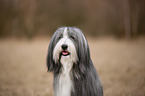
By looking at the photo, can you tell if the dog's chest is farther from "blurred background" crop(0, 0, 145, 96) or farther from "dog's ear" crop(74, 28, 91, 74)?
"blurred background" crop(0, 0, 145, 96)

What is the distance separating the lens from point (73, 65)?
2002mm

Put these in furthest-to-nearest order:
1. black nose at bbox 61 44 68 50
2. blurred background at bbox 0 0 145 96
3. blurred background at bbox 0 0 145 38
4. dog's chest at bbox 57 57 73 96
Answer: blurred background at bbox 0 0 145 38 → blurred background at bbox 0 0 145 96 → dog's chest at bbox 57 57 73 96 → black nose at bbox 61 44 68 50

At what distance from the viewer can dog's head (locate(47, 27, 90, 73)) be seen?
6.22ft

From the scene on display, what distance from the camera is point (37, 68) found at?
16.7 feet

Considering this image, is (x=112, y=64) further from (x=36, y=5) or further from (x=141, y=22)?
(x=36, y=5)

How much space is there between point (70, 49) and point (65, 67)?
0.28 m

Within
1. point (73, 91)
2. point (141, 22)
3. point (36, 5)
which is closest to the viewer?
point (73, 91)

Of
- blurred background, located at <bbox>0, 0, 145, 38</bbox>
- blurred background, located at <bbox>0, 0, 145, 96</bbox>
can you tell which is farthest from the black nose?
blurred background, located at <bbox>0, 0, 145, 38</bbox>

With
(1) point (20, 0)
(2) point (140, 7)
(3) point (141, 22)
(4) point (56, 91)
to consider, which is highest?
(1) point (20, 0)

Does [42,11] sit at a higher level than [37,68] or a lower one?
higher

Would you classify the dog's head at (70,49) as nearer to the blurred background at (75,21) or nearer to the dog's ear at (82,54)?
the dog's ear at (82,54)

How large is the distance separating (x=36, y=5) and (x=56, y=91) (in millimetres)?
10433

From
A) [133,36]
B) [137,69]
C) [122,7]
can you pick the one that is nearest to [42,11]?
[122,7]

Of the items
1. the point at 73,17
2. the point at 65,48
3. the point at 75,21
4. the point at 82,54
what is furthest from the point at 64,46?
the point at 73,17
